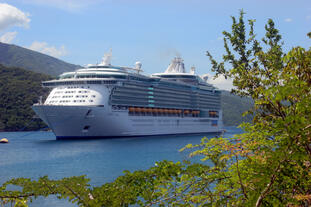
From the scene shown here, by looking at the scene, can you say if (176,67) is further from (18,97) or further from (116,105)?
(18,97)

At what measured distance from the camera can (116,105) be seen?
57.3 meters

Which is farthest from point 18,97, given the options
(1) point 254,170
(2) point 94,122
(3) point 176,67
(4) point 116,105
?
(1) point 254,170

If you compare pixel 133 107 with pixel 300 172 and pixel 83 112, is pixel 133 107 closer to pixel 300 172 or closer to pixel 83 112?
pixel 83 112

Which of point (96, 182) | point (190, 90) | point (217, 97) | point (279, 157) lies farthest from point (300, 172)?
point (217, 97)

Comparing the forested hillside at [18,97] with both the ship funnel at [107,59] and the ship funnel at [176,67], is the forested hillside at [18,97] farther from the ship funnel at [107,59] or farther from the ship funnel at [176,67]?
the ship funnel at [107,59]

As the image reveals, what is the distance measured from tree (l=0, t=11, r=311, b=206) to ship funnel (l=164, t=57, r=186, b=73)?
271 ft

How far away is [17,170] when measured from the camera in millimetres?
30234

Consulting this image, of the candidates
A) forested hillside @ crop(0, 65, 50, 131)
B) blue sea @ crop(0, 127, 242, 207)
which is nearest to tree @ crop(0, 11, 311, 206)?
blue sea @ crop(0, 127, 242, 207)

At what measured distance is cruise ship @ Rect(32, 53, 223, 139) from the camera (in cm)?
5212

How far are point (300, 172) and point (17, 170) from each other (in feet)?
95.6

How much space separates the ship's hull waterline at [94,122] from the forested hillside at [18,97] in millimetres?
50112

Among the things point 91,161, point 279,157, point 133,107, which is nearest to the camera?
point 279,157

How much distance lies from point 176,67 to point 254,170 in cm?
8596

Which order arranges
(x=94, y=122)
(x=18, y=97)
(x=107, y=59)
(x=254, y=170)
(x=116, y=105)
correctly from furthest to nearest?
(x=18, y=97) < (x=107, y=59) < (x=116, y=105) < (x=94, y=122) < (x=254, y=170)
